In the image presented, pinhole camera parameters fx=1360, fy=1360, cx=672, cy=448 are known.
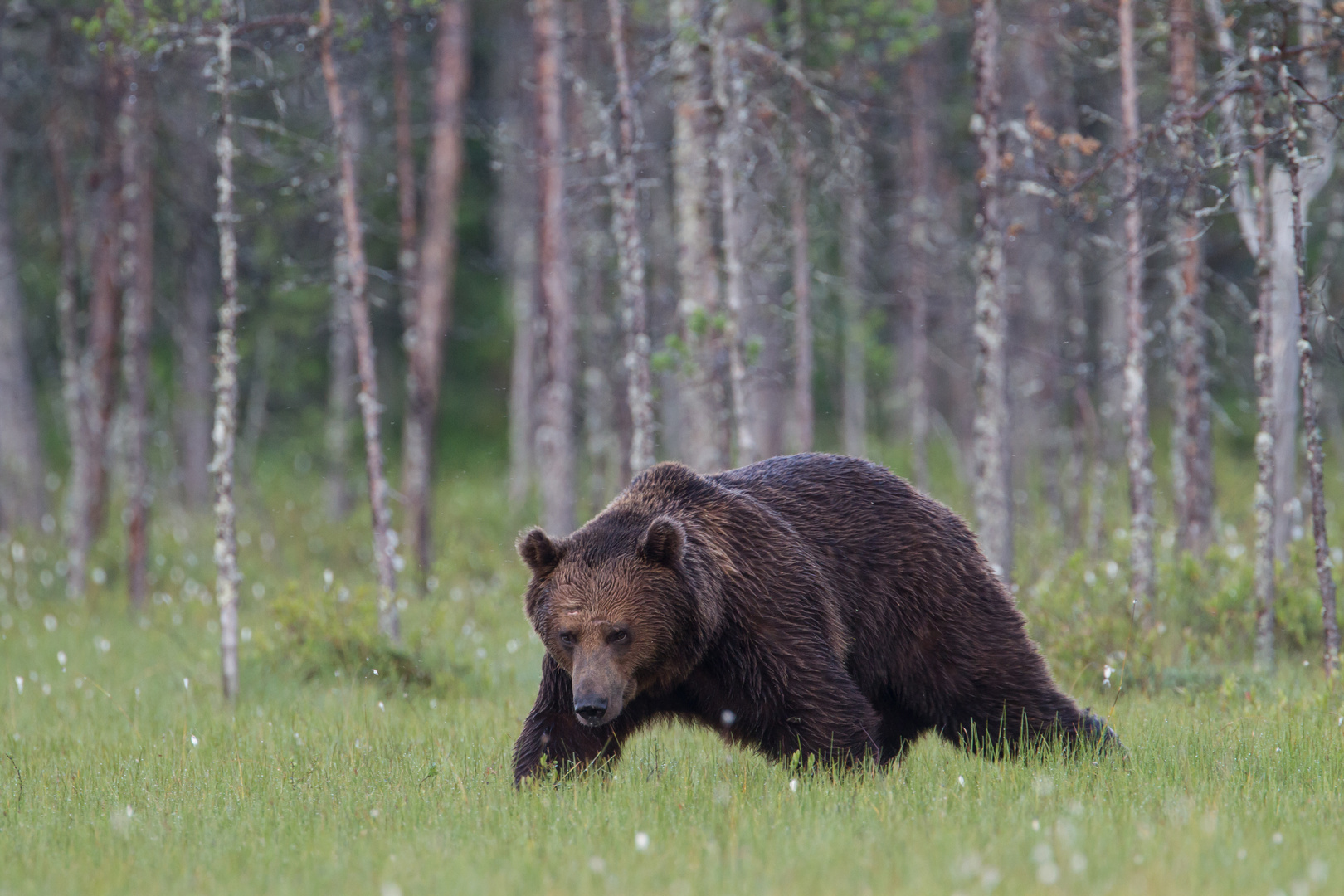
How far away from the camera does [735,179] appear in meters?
12.4

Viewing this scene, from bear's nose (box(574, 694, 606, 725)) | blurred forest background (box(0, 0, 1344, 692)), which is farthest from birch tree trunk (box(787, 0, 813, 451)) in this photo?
bear's nose (box(574, 694, 606, 725))

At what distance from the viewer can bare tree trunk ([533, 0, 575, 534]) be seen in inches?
582

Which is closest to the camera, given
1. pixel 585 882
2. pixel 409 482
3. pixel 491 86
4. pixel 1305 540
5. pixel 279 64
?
pixel 585 882

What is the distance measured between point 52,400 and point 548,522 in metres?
19.6

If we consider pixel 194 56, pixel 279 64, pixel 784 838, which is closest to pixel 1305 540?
pixel 784 838

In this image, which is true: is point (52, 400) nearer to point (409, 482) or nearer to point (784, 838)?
point (409, 482)

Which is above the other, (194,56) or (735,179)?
(194,56)

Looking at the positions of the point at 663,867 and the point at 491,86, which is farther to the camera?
the point at 491,86

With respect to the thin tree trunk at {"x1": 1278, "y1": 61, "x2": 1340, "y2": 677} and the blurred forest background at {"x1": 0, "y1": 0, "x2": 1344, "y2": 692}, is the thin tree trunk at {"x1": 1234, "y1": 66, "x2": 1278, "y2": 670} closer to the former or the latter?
the blurred forest background at {"x1": 0, "y1": 0, "x2": 1344, "y2": 692}

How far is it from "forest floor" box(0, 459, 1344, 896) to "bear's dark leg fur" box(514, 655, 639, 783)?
0.14 meters

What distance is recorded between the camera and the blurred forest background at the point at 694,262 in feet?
33.9

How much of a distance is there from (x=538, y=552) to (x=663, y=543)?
0.60m

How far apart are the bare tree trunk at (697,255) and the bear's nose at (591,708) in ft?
21.0

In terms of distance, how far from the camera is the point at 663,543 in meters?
6.07
